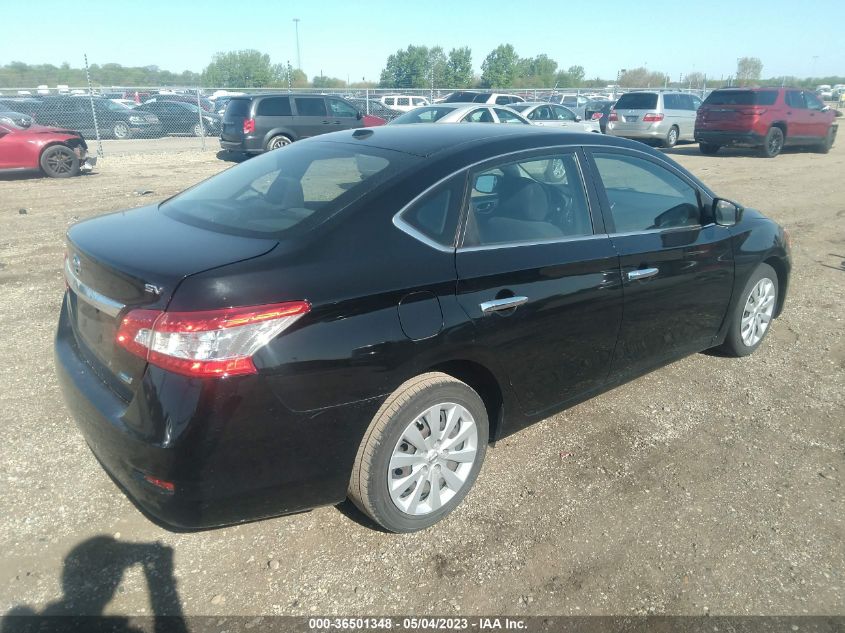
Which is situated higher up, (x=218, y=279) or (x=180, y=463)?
(x=218, y=279)

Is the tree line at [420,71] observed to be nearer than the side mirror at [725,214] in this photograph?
No

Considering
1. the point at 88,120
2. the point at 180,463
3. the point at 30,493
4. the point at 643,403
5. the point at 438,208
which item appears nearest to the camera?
the point at 180,463

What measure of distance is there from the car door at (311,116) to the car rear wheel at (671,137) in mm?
10322

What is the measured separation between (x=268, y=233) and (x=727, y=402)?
10.3 ft

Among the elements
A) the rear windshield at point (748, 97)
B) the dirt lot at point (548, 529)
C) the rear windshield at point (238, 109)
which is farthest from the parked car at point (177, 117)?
the dirt lot at point (548, 529)

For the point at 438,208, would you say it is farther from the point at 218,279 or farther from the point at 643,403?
the point at 643,403

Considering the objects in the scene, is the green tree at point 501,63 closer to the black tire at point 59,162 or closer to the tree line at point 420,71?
the tree line at point 420,71

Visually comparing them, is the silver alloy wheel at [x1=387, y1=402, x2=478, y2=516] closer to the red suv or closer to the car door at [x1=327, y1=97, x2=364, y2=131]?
the car door at [x1=327, y1=97, x2=364, y2=131]

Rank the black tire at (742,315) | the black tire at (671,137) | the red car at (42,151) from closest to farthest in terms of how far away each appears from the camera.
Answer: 1. the black tire at (742,315)
2. the red car at (42,151)
3. the black tire at (671,137)

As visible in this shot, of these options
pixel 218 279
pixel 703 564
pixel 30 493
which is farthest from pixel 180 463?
pixel 703 564

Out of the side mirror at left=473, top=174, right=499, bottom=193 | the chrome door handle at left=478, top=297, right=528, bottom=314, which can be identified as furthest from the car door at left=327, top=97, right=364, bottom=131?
the chrome door handle at left=478, top=297, right=528, bottom=314

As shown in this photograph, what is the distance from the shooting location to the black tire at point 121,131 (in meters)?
21.1

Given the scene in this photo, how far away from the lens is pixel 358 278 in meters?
2.44

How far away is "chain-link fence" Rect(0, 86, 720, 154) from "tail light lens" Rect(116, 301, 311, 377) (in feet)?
43.9
